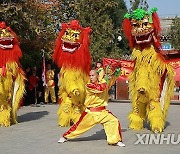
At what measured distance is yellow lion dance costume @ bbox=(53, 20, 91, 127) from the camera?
9383 millimetres

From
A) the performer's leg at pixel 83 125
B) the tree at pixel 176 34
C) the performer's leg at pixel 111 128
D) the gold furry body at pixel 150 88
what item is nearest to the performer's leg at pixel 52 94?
the gold furry body at pixel 150 88

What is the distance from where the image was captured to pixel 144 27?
8.55 m

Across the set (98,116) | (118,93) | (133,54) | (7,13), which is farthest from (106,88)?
(118,93)

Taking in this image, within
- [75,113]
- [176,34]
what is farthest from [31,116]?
[176,34]

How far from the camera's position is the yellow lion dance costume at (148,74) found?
8.51m

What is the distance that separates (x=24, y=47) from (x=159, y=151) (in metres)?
9.41

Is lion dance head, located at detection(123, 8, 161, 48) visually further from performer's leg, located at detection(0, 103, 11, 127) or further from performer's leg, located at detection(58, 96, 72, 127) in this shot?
performer's leg, located at detection(0, 103, 11, 127)

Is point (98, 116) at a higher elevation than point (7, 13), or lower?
lower

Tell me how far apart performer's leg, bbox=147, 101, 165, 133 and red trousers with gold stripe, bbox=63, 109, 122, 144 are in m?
1.53

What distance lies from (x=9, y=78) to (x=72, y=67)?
4.89 ft

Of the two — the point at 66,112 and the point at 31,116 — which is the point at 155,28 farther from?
the point at 31,116

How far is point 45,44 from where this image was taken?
15320 millimetres

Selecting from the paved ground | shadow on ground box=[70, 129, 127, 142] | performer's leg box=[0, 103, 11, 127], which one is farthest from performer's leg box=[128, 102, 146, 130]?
performer's leg box=[0, 103, 11, 127]

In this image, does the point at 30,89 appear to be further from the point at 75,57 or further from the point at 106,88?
the point at 106,88
